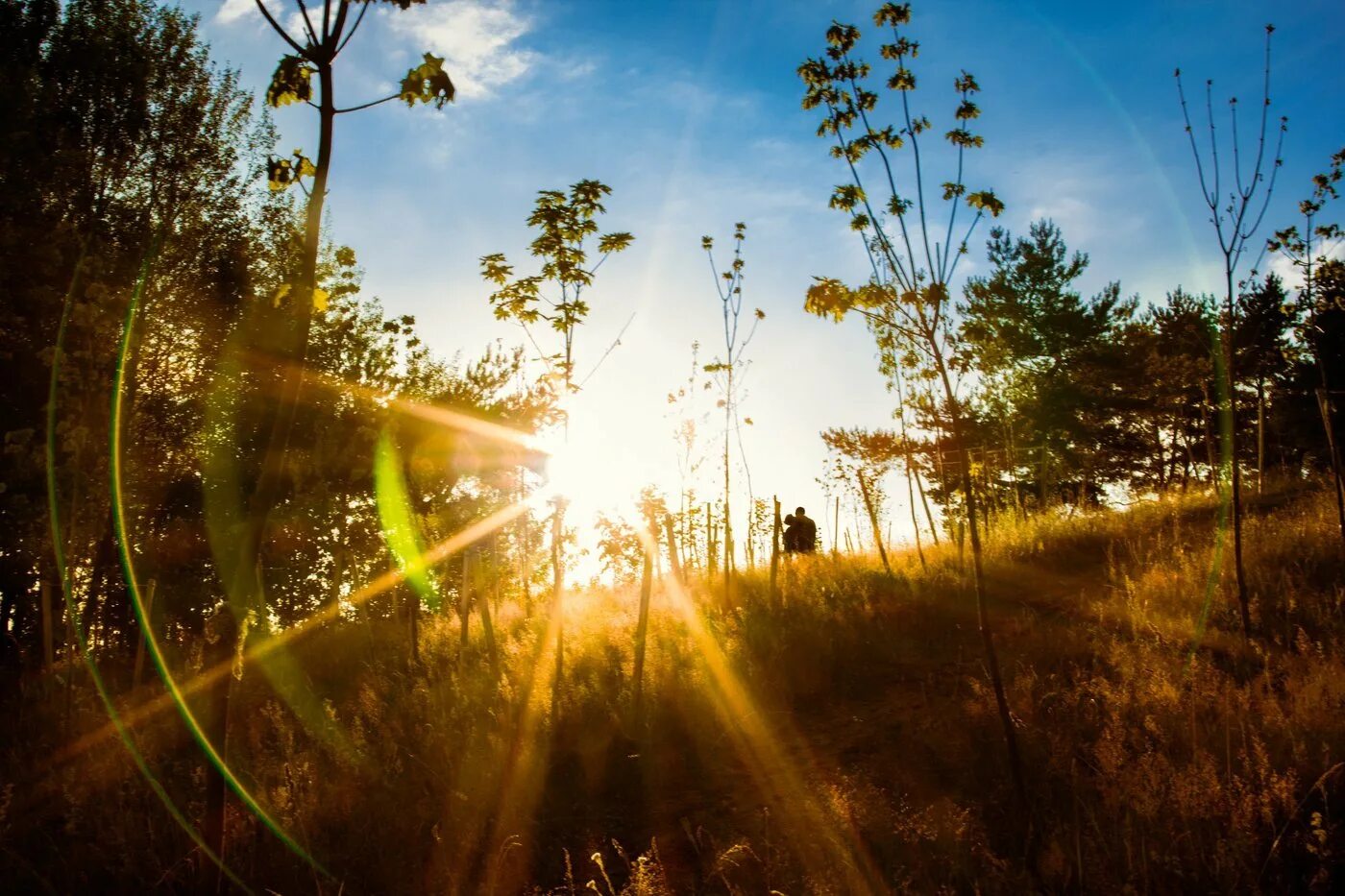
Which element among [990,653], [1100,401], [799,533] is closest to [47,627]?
[990,653]

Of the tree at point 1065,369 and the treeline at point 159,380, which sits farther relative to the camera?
the tree at point 1065,369

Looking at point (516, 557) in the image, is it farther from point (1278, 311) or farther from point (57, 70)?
point (1278, 311)

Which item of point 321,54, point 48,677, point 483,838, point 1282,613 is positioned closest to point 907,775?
point 483,838

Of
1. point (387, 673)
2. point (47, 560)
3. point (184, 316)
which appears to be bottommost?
point (387, 673)

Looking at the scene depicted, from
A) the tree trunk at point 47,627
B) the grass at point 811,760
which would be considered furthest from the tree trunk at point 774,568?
the tree trunk at point 47,627

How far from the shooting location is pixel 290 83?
404cm

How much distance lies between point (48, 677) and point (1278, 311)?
3566cm

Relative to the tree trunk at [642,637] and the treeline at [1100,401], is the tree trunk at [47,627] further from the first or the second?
the treeline at [1100,401]

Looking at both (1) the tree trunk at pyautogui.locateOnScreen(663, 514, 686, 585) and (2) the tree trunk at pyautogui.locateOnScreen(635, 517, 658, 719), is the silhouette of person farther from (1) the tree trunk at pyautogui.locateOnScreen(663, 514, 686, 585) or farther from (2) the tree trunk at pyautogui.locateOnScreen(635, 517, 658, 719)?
(2) the tree trunk at pyautogui.locateOnScreen(635, 517, 658, 719)

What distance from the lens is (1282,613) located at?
313 inches

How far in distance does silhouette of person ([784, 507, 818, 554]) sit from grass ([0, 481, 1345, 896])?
537cm

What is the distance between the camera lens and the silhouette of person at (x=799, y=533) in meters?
16.6

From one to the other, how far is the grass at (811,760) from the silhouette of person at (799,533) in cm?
537

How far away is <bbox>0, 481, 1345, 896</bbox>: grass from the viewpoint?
171 inches
